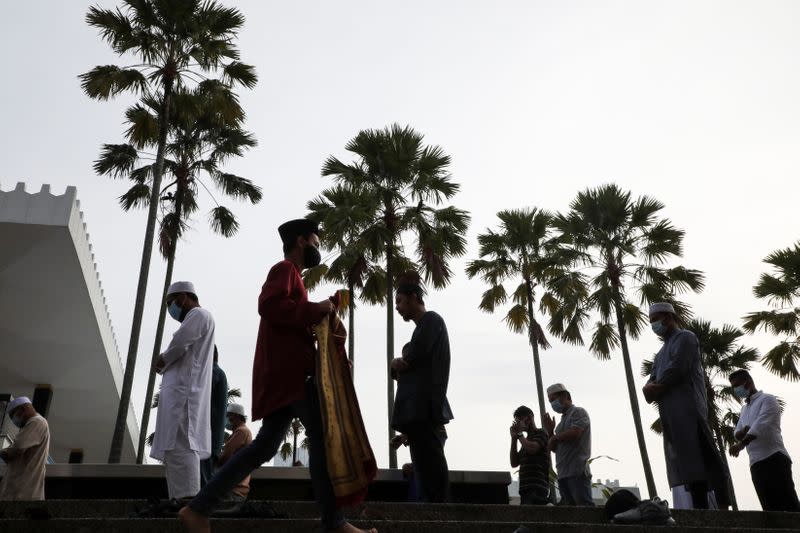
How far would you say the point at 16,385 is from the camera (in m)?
25.7

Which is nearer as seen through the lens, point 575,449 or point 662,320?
point 662,320

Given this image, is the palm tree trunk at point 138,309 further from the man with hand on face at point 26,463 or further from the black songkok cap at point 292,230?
the black songkok cap at point 292,230

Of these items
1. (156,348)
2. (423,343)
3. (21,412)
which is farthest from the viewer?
(156,348)

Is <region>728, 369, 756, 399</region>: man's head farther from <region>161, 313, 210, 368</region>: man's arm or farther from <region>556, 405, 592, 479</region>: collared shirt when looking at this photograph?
<region>161, 313, 210, 368</region>: man's arm

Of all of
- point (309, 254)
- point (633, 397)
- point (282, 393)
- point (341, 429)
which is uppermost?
point (633, 397)

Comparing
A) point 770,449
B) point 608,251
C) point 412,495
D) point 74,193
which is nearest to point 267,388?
point 412,495

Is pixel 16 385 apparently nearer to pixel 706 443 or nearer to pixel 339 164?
pixel 339 164

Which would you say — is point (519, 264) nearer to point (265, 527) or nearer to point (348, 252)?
point (348, 252)

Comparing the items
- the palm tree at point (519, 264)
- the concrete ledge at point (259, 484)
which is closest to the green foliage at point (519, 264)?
the palm tree at point (519, 264)

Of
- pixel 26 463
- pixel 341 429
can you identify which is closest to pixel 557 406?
pixel 26 463

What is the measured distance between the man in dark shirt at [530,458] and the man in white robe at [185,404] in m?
3.69

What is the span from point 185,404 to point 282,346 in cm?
197

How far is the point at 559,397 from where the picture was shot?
8.20 meters

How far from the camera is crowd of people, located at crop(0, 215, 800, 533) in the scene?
3.35 m
